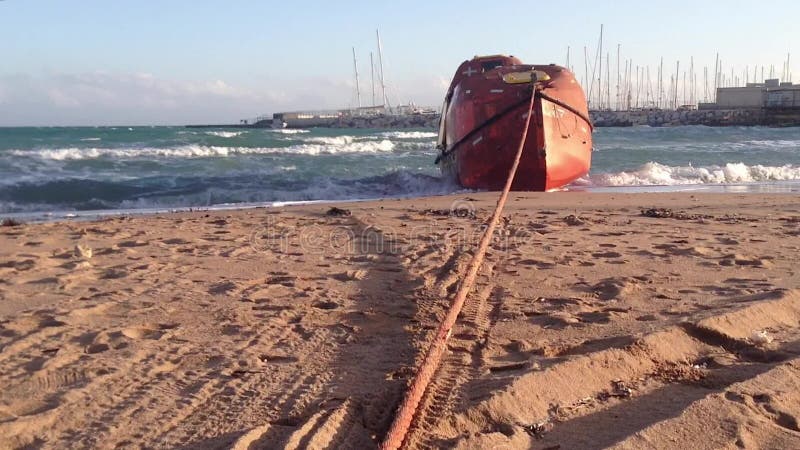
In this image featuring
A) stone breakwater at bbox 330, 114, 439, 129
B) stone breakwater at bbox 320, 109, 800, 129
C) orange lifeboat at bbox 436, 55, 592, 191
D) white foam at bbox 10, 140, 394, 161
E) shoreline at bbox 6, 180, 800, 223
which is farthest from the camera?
stone breakwater at bbox 330, 114, 439, 129

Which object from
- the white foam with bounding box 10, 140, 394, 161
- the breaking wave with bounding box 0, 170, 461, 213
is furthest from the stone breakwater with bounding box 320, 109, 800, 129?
the breaking wave with bounding box 0, 170, 461, 213

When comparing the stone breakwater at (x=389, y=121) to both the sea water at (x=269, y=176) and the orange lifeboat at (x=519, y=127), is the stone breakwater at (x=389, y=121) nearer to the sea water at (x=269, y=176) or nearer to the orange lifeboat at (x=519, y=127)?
the sea water at (x=269, y=176)

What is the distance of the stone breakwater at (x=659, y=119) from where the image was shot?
2035 inches

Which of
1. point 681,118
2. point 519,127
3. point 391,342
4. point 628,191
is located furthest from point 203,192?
point 681,118

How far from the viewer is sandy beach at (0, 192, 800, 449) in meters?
2.19

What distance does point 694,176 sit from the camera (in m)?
15.8

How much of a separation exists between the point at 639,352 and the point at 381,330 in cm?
116

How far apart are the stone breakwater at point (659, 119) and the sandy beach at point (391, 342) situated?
52548mm

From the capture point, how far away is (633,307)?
11.7ft

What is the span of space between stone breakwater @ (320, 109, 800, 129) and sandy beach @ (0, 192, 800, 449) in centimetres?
5255

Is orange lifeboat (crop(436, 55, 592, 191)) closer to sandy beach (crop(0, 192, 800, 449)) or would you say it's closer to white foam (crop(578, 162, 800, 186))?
white foam (crop(578, 162, 800, 186))

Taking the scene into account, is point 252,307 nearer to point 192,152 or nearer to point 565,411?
point 565,411

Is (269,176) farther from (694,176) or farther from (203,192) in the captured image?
(694,176)

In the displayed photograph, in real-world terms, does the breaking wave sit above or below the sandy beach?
below
